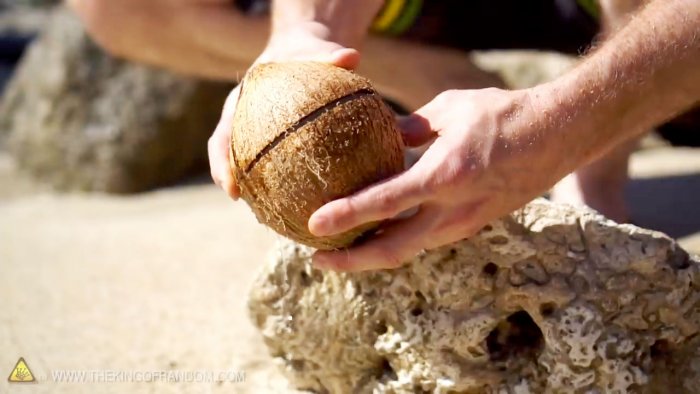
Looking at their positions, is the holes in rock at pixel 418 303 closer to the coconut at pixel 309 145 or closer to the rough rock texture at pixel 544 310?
the rough rock texture at pixel 544 310

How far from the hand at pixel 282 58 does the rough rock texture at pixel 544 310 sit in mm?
347

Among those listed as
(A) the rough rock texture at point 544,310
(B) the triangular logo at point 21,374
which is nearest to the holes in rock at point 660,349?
(A) the rough rock texture at point 544,310

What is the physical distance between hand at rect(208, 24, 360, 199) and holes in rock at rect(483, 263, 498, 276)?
1.56 ft

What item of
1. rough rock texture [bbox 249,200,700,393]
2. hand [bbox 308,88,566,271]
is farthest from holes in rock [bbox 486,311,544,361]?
hand [bbox 308,88,566,271]

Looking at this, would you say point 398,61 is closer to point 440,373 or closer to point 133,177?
point 440,373

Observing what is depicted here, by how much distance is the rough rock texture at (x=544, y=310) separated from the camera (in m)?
1.61

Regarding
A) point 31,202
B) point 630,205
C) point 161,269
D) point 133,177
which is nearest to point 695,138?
point 630,205

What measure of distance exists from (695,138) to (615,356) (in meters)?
1.71

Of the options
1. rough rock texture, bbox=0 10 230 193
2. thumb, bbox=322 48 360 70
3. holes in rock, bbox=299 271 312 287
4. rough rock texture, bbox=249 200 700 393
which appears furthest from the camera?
rough rock texture, bbox=0 10 230 193

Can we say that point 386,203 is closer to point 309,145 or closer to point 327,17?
point 309,145

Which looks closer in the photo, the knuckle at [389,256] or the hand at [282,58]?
the knuckle at [389,256]

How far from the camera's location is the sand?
2064 millimetres

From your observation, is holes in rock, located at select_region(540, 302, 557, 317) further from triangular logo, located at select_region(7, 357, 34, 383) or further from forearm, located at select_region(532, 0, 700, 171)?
triangular logo, located at select_region(7, 357, 34, 383)

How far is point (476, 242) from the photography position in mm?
1671
